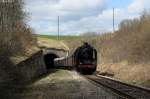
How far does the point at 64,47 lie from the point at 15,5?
60.7 metres

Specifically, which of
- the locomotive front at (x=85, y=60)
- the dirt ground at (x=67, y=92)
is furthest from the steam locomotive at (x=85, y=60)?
the dirt ground at (x=67, y=92)

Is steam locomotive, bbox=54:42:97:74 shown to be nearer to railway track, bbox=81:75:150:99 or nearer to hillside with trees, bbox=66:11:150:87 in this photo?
hillside with trees, bbox=66:11:150:87

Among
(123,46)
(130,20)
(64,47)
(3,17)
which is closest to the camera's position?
(3,17)

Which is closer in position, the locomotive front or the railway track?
the railway track

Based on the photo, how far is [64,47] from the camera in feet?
346

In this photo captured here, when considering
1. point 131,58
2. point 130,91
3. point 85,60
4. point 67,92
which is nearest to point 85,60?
point 85,60

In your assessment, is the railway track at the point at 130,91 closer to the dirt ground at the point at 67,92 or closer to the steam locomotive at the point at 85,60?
the dirt ground at the point at 67,92

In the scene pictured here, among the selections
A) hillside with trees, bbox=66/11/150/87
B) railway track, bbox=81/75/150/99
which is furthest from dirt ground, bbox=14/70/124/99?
hillside with trees, bbox=66/11/150/87

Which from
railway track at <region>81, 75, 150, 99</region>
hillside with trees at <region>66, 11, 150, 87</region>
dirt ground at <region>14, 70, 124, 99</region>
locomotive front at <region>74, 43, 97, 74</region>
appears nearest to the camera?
railway track at <region>81, 75, 150, 99</region>

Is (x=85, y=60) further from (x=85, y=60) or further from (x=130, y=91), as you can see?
(x=130, y=91)

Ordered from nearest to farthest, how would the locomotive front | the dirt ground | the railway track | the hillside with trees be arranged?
the railway track
the dirt ground
the hillside with trees
the locomotive front

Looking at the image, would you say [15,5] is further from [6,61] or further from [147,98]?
[147,98]

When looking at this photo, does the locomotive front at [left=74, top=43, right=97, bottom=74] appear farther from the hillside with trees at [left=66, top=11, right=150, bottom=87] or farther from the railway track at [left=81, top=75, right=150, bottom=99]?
the railway track at [left=81, top=75, right=150, bottom=99]

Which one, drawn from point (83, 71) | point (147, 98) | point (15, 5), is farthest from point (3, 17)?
point (147, 98)
